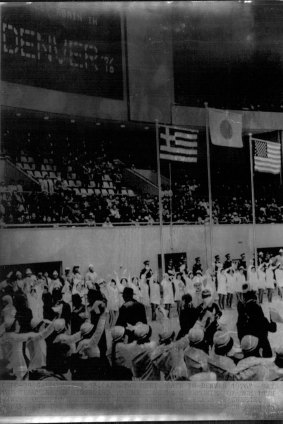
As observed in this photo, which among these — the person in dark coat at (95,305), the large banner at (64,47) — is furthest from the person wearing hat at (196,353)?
the large banner at (64,47)

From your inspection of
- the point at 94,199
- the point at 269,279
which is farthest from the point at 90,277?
the point at 269,279

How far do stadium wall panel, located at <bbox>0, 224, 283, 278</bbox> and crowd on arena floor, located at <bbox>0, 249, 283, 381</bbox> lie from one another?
74 millimetres

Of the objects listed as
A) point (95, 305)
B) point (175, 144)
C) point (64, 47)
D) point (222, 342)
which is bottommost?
point (222, 342)

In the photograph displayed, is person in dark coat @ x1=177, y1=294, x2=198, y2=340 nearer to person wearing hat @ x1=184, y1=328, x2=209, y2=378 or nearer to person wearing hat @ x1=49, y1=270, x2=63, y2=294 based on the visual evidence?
person wearing hat @ x1=184, y1=328, x2=209, y2=378

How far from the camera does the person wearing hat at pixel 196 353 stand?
3.81m

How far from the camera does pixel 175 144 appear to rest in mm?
3895

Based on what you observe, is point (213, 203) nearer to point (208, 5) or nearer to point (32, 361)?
point (208, 5)

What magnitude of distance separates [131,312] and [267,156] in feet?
5.02

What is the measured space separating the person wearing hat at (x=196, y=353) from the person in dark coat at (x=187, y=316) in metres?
0.04

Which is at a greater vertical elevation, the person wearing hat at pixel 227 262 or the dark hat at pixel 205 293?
the person wearing hat at pixel 227 262

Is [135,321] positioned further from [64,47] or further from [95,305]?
[64,47]

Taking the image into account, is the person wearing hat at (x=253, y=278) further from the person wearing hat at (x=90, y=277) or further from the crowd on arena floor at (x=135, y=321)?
the person wearing hat at (x=90, y=277)

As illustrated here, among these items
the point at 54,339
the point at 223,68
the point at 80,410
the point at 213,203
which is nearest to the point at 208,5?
the point at 223,68

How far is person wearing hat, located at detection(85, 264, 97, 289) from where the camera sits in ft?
12.7
